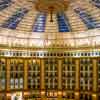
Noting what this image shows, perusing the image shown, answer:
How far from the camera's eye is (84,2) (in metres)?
49.0

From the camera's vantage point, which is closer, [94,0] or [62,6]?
[62,6]

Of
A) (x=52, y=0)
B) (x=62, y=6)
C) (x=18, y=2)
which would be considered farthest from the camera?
(x=18, y=2)

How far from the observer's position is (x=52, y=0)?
40.5m

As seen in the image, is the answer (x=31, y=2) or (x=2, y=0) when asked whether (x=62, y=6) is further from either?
(x=2, y=0)

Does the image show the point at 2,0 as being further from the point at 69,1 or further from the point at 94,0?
the point at 94,0

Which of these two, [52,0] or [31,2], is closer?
[52,0]

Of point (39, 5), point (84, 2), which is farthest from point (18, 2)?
point (84, 2)

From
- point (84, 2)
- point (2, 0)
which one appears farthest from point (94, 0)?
point (2, 0)

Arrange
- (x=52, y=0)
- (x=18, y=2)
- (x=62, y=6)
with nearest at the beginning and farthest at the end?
(x=52, y=0) → (x=62, y=6) → (x=18, y=2)

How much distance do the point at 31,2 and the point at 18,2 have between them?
3915 millimetres

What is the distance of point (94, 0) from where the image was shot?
4938 cm

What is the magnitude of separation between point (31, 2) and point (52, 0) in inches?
215

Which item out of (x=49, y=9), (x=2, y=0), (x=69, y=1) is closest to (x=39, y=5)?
(x=49, y=9)

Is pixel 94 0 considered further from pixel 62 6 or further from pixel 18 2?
pixel 18 2
